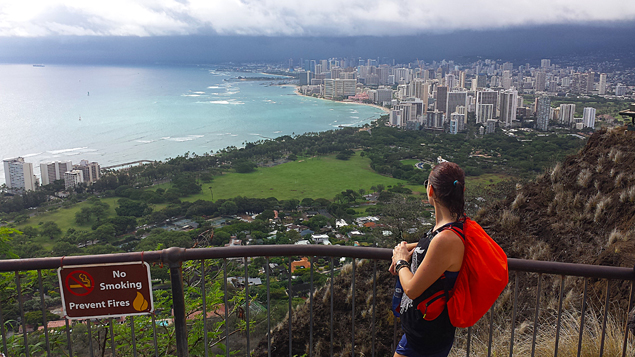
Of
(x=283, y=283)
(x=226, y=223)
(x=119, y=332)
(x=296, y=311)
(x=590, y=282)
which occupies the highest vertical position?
(x=119, y=332)

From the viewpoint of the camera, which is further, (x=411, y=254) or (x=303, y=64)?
(x=303, y=64)

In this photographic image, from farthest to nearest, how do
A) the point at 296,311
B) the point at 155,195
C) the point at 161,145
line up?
1. the point at 161,145
2. the point at 155,195
3. the point at 296,311

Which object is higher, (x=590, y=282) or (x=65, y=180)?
(x=590, y=282)

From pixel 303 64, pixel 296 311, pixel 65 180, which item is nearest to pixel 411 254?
pixel 296 311

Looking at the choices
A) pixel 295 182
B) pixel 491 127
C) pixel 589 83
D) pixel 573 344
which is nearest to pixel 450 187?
pixel 573 344

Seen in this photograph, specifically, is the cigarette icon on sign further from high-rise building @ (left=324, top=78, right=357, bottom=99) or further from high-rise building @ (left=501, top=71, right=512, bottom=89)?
high-rise building @ (left=501, top=71, right=512, bottom=89)

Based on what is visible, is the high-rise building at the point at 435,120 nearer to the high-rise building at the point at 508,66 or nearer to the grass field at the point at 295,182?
the grass field at the point at 295,182

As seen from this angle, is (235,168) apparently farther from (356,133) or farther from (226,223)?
(356,133)
